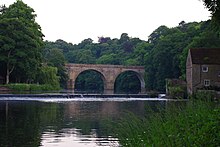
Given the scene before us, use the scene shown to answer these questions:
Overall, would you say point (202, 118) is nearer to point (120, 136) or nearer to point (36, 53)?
point (120, 136)

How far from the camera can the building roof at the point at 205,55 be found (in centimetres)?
5075

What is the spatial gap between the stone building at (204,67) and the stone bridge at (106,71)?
30413 millimetres

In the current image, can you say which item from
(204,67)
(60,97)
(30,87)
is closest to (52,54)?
(30,87)

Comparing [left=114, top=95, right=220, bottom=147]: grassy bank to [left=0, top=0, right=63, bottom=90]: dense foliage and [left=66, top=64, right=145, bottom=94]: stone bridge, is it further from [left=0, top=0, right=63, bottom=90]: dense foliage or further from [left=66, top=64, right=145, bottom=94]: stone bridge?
[left=66, top=64, right=145, bottom=94]: stone bridge

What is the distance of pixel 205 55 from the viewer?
50.7m

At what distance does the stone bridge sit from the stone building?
3041 cm

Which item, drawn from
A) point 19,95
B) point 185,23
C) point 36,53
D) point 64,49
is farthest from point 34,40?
point 64,49

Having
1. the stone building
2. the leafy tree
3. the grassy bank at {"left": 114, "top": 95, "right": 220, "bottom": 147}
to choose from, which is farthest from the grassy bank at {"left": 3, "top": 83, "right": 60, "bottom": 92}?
the leafy tree

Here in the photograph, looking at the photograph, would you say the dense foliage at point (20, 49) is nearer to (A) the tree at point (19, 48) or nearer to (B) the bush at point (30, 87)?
(A) the tree at point (19, 48)

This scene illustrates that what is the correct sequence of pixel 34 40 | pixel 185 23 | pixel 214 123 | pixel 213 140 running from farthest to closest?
pixel 185 23 → pixel 34 40 → pixel 214 123 → pixel 213 140

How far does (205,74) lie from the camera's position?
2023 inches

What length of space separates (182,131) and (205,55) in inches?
1667

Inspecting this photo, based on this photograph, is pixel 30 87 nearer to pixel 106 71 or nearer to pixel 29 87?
pixel 29 87

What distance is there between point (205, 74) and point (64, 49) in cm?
8080
